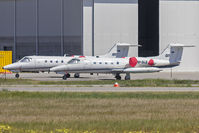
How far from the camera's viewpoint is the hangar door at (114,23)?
64938 mm

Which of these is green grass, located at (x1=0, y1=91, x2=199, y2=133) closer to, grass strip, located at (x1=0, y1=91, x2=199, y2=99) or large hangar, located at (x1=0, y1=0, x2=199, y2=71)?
grass strip, located at (x1=0, y1=91, x2=199, y2=99)

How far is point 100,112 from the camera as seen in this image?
741 inches

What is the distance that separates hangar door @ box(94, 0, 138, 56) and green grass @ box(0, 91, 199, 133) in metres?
38.7

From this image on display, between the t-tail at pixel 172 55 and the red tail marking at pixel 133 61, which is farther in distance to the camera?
the t-tail at pixel 172 55

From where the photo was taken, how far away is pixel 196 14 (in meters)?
66.2

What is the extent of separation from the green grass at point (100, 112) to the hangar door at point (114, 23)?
127 ft

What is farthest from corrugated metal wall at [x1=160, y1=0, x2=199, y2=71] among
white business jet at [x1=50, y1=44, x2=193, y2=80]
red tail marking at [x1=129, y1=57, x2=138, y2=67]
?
red tail marking at [x1=129, y1=57, x2=138, y2=67]

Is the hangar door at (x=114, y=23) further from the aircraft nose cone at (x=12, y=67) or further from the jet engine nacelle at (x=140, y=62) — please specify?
the jet engine nacelle at (x=140, y=62)

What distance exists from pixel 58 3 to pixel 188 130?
6898cm

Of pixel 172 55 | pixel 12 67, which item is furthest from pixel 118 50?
pixel 12 67

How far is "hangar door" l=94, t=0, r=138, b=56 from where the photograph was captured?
6494cm

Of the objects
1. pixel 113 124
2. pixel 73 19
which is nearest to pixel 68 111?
pixel 113 124

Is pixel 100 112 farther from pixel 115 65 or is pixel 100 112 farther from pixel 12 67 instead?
pixel 12 67

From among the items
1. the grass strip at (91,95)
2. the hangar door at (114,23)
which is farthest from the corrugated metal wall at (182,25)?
the grass strip at (91,95)
